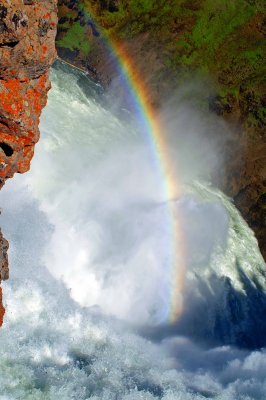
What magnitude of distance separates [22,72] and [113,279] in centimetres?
1527

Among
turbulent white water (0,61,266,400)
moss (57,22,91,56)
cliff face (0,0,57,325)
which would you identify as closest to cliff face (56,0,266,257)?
moss (57,22,91,56)

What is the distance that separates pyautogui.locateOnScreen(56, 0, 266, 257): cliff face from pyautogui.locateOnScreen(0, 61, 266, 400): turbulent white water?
522 centimetres

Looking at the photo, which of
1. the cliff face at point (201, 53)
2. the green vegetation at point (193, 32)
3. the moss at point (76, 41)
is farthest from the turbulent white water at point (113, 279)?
the green vegetation at point (193, 32)

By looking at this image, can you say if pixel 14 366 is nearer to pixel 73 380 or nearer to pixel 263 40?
pixel 73 380

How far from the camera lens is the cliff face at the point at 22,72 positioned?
27.0 feet

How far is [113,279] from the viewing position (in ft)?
74.4

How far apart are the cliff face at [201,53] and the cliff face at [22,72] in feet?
90.4

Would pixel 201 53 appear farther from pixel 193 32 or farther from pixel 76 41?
pixel 76 41

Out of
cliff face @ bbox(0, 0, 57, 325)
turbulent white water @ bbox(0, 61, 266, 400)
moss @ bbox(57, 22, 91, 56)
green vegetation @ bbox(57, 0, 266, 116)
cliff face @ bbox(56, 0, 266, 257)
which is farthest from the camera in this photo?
moss @ bbox(57, 22, 91, 56)

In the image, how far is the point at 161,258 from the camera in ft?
82.6

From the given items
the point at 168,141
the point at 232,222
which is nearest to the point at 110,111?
the point at 168,141

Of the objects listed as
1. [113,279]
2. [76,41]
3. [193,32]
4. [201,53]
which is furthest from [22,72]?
[193,32]

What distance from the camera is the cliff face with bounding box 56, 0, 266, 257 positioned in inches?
1436

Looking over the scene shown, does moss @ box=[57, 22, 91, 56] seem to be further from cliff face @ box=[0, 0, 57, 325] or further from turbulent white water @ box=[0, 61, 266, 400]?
cliff face @ box=[0, 0, 57, 325]
